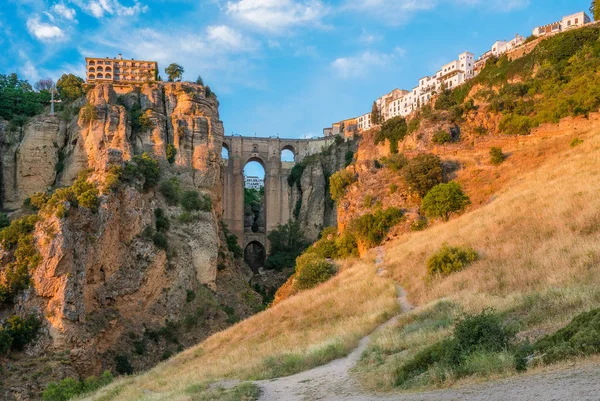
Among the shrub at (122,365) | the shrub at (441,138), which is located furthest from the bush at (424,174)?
the shrub at (122,365)

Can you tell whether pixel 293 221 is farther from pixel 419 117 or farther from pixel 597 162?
pixel 597 162

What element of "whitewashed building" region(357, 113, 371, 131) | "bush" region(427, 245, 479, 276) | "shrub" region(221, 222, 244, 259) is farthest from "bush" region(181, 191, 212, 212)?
"whitewashed building" region(357, 113, 371, 131)

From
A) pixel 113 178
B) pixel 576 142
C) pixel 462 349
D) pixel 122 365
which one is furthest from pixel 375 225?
pixel 462 349

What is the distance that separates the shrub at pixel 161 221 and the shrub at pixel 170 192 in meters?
1.76

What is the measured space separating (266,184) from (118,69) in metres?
20.7

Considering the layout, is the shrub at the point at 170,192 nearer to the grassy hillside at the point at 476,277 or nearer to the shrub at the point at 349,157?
the grassy hillside at the point at 476,277

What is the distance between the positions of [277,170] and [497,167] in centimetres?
3430

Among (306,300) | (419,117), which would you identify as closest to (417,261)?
(306,300)

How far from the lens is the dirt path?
5961 millimetres

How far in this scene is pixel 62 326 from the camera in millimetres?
30812

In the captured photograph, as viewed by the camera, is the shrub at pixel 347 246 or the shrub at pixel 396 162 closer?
the shrub at pixel 347 246

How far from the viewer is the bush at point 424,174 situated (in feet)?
104

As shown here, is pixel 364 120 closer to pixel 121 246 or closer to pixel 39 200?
pixel 121 246

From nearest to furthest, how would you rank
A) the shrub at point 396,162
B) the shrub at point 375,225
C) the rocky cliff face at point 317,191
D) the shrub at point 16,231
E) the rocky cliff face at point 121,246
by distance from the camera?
1. the shrub at point 375,225
2. the rocky cliff face at point 121,246
3. the shrub at point 16,231
4. the shrub at point 396,162
5. the rocky cliff face at point 317,191
